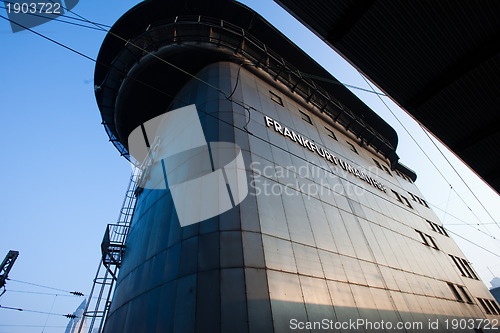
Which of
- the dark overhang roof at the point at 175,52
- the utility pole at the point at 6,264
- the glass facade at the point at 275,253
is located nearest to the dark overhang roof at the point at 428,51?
the glass facade at the point at 275,253

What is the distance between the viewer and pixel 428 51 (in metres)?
6.05

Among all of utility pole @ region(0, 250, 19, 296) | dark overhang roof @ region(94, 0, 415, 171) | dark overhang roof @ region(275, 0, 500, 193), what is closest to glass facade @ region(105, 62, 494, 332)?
dark overhang roof @ region(94, 0, 415, 171)

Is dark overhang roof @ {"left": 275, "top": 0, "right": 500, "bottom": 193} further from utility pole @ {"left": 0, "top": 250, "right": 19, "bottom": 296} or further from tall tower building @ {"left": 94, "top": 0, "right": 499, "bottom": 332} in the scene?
utility pole @ {"left": 0, "top": 250, "right": 19, "bottom": 296}

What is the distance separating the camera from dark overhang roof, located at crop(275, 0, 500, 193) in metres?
5.43

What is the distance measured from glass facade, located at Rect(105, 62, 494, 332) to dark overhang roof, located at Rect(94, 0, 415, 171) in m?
1.74

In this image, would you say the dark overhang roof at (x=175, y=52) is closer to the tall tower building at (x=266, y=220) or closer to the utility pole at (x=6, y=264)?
the tall tower building at (x=266, y=220)

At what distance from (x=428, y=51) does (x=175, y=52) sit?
1423cm

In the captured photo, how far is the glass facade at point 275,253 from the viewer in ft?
21.6

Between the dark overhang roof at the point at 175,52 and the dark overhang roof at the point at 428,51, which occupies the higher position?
the dark overhang roof at the point at 175,52

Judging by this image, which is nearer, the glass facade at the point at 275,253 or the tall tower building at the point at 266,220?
the glass facade at the point at 275,253

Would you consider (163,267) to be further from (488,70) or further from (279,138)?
(488,70)

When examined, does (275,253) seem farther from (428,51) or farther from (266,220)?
(428,51)

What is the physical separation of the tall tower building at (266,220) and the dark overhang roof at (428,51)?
A: 4796 millimetres

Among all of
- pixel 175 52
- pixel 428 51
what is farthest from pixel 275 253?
pixel 175 52
